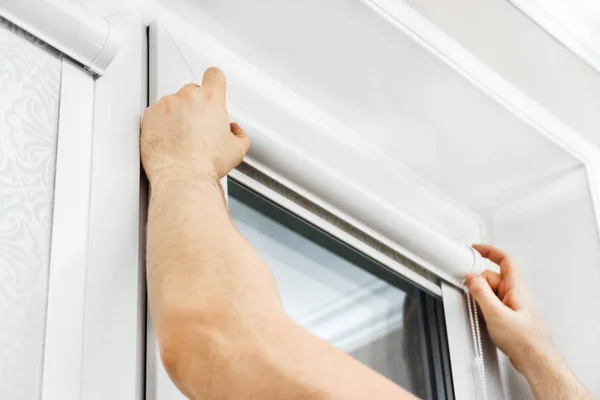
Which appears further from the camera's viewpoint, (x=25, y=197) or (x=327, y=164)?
(x=327, y=164)

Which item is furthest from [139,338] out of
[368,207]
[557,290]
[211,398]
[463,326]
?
[557,290]

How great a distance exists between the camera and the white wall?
1.36m

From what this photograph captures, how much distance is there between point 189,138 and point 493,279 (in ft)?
2.06

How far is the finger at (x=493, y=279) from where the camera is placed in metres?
1.39

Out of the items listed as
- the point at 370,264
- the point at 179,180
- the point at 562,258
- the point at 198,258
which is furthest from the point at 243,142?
the point at 562,258

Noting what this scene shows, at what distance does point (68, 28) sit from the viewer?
92cm

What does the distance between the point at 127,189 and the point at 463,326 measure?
65 cm

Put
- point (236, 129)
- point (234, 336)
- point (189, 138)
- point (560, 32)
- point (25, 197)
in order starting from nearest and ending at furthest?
point (234, 336) < point (25, 197) < point (189, 138) < point (236, 129) < point (560, 32)

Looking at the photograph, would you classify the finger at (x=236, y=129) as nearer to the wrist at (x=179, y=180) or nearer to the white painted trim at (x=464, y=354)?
the wrist at (x=179, y=180)

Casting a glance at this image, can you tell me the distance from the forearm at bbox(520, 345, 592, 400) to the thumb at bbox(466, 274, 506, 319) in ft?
0.26

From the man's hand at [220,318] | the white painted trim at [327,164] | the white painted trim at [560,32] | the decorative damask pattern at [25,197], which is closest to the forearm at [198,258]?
the man's hand at [220,318]

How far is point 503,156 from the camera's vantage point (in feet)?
4.77

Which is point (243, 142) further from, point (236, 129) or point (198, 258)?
point (198, 258)

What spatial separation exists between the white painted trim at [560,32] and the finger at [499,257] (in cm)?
35
